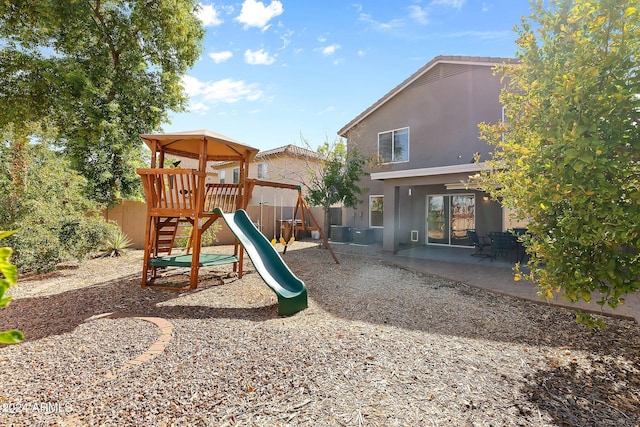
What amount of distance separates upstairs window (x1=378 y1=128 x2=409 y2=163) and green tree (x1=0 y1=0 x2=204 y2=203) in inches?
358

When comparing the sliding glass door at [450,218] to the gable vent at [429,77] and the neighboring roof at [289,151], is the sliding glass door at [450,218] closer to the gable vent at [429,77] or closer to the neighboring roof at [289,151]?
the gable vent at [429,77]

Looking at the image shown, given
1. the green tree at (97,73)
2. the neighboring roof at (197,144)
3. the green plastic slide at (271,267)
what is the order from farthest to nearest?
the green tree at (97,73) < the neighboring roof at (197,144) < the green plastic slide at (271,267)

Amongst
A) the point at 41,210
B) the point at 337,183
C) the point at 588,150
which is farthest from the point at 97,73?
the point at 588,150

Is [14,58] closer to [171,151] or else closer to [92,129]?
[92,129]

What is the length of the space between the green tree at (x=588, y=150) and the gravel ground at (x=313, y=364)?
0.99 meters

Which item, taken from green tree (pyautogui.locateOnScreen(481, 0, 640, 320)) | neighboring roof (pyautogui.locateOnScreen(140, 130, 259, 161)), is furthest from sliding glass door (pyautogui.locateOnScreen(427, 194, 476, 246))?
green tree (pyautogui.locateOnScreen(481, 0, 640, 320))

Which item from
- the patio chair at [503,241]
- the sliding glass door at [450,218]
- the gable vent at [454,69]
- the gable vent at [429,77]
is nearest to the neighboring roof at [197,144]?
the patio chair at [503,241]

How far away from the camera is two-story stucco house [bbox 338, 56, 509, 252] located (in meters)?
11.2

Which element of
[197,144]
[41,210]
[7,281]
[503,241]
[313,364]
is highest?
[197,144]

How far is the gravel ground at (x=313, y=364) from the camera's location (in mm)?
2283

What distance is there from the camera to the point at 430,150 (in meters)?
12.5

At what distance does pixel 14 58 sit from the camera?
9.98m

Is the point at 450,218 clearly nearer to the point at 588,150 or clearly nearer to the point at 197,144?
the point at 197,144

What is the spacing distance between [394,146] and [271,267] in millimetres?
10054
